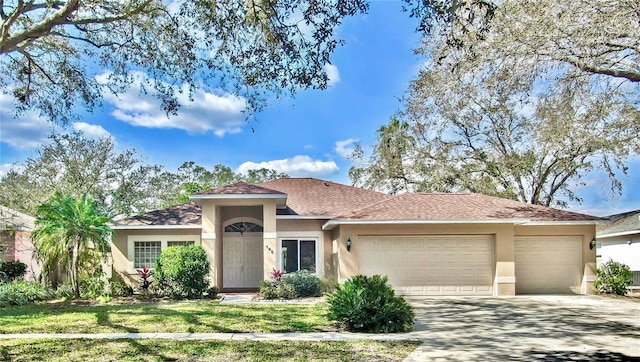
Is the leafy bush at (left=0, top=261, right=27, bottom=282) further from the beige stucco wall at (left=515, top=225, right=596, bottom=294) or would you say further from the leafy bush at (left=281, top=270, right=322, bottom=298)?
the beige stucco wall at (left=515, top=225, right=596, bottom=294)

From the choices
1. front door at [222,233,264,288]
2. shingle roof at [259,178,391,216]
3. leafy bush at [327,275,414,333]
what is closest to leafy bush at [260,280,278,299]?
front door at [222,233,264,288]

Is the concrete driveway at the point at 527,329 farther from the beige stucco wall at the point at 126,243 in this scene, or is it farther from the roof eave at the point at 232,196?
the beige stucco wall at the point at 126,243

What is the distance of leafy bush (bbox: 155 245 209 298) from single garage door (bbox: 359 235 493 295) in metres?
5.71

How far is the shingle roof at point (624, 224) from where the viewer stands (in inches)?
1021

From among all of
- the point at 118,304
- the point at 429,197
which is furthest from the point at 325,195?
the point at 118,304

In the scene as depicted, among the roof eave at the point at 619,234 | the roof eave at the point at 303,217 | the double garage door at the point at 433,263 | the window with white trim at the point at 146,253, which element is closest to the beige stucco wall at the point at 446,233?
the double garage door at the point at 433,263

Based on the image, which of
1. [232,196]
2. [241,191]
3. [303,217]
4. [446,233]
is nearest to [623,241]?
[446,233]

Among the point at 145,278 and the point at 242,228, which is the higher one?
the point at 242,228

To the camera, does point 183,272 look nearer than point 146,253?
Yes

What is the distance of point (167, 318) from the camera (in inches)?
493

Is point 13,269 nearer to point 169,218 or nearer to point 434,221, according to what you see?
point 169,218

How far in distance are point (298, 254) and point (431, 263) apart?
5.27m

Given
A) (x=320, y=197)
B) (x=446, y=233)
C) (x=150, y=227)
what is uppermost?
(x=320, y=197)

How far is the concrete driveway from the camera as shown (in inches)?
347
